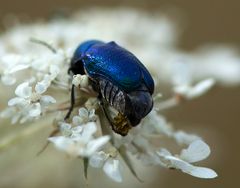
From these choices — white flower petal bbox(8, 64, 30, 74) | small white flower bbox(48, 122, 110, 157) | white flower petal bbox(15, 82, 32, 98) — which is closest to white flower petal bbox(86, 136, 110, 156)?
small white flower bbox(48, 122, 110, 157)

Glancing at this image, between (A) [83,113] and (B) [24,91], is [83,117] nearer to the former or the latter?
(A) [83,113]

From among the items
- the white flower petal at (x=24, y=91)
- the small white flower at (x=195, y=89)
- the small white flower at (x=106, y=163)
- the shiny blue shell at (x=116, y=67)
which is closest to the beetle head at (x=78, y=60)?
the shiny blue shell at (x=116, y=67)

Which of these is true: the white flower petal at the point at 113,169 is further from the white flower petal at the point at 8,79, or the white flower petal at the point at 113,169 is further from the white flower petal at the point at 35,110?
the white flower petal at the point at 8,79

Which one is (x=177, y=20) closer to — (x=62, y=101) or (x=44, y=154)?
(x=44, y=154)

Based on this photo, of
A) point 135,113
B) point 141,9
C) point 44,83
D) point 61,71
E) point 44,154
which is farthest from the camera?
point 141,9

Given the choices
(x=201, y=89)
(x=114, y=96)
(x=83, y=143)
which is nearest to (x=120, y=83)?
(x=114, y=96)

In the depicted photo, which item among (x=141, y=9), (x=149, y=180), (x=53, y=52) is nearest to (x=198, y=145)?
(x=53, y=52)

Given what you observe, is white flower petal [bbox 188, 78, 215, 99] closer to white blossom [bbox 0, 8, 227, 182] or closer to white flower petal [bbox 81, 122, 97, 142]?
white blossom [bbox 0, 8, 227, 182]
